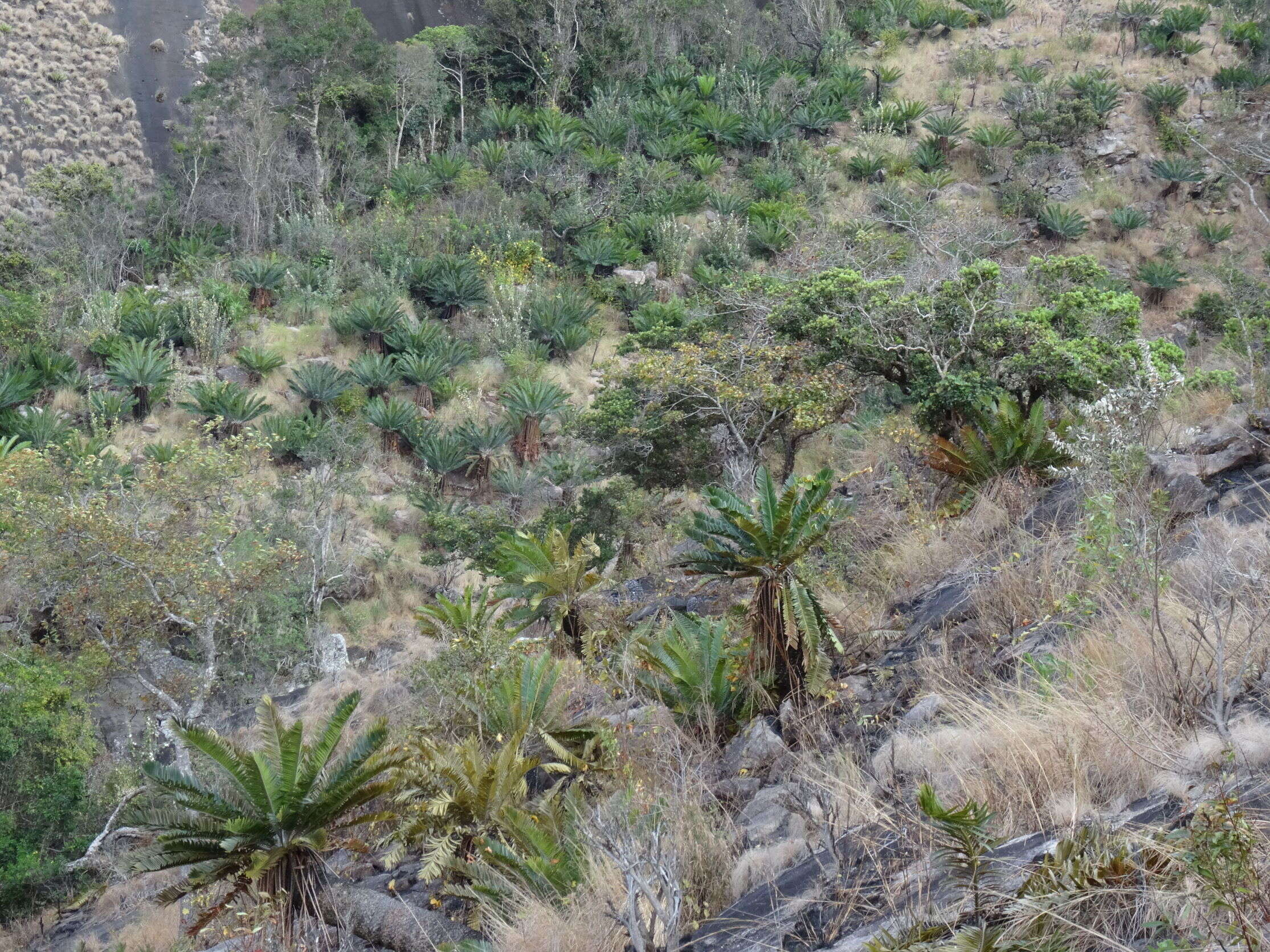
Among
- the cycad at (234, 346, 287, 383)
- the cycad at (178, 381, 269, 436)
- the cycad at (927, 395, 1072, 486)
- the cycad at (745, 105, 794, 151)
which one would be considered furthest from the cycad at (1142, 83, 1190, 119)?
the cycad at (178, 381, 269, 436)

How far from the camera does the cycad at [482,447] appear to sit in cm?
1788

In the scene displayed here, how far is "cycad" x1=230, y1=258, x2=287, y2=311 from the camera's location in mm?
21969

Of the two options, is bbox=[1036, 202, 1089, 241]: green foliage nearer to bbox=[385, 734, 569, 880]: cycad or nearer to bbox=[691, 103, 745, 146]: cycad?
bbox=[691, 103, 745, 146]: cycad

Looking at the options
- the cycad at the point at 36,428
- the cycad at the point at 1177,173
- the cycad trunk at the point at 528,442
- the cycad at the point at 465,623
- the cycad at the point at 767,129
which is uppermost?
the cycad at the point at 767,129

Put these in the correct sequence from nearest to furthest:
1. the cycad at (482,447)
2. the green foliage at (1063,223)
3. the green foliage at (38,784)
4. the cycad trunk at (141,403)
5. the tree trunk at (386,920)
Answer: the tree trunk at (386,920) → the green foliage at (38,784) → the cycad at (482,447) → the cycad trunk at (141,403) → the green foliage at (1063,223)

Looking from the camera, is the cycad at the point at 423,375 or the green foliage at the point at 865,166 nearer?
the cycad at the point at 423,375

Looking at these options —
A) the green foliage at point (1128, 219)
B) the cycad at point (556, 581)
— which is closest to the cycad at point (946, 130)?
the green foliage at point (1128, 219)

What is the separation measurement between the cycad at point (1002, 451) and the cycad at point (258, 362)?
46.3ft

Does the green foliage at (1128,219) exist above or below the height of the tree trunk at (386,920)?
above

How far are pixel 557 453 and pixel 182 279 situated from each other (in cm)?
1065

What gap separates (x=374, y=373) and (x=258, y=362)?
2313 mm

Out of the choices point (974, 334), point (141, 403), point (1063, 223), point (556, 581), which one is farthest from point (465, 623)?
point (1063, 223)

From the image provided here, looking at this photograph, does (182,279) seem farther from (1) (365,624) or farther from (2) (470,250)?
(1) (365,624)

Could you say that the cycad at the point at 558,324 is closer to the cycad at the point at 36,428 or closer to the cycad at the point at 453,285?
the cycad at the point at 453,285
